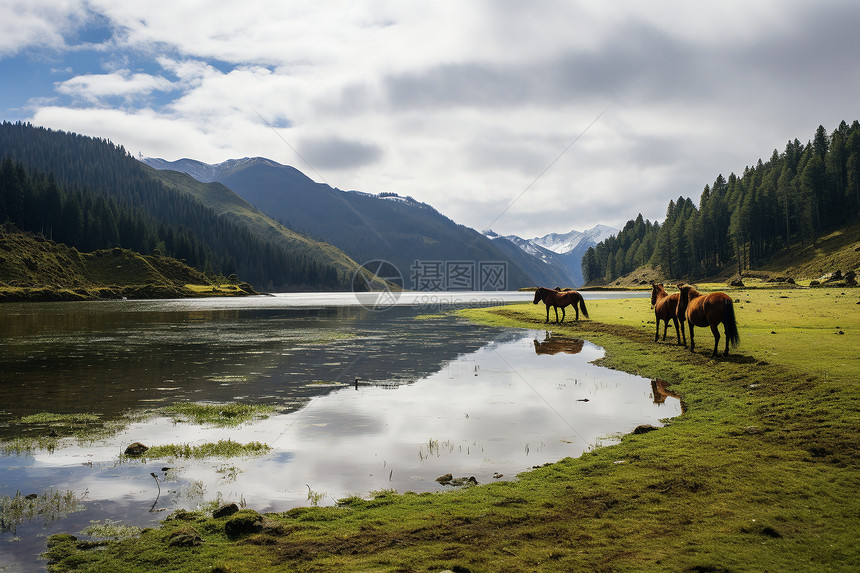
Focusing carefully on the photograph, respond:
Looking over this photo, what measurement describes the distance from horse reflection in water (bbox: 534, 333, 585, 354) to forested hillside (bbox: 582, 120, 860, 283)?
5147 inches

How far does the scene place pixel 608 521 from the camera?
8219 mm

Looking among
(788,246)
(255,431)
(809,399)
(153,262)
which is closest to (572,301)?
(809,399)

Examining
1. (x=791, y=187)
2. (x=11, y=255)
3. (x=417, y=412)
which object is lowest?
(x=417, y=412)

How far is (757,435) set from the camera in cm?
1297

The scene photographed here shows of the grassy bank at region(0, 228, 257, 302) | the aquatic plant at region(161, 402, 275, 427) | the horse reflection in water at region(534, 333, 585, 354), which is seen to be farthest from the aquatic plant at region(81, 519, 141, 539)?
the grassy bank at region(0, 228, 257, 302)

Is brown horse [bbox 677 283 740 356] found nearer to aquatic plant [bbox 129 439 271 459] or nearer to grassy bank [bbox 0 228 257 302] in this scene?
aquatic plant [bbox 129 439 271 459]

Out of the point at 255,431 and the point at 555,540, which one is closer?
the point at 555,540

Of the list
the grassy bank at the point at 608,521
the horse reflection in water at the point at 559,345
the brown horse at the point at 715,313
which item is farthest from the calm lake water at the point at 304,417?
the brown horse at the point at 715,313

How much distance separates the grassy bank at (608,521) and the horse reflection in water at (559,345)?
1936 cm

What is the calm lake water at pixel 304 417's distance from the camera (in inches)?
417

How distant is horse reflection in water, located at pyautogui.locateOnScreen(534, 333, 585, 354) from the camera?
3357cm

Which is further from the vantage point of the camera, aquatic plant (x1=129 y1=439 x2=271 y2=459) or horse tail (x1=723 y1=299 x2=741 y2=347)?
horse tail (x1=723 y1=299 x2=741 y2=347)

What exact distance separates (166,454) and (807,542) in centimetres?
1399

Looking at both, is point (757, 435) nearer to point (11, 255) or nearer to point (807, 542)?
point (807, 542)
